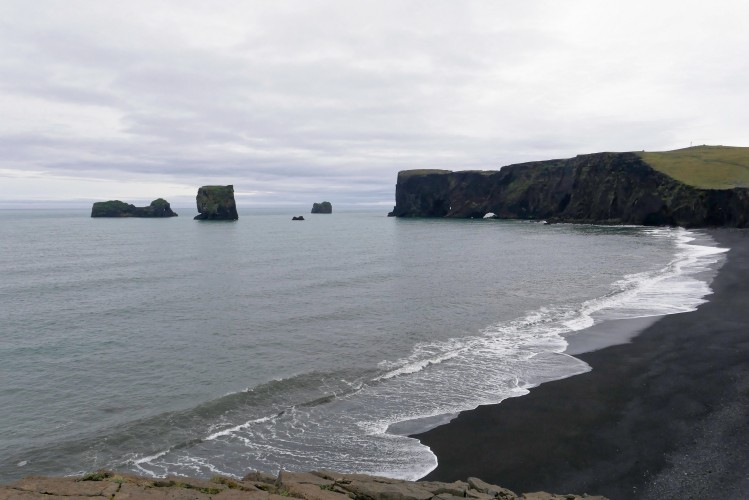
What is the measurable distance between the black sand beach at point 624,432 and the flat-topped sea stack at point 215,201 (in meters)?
177

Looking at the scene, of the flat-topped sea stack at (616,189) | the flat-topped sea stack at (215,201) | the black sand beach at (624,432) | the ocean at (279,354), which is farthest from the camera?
the flat-topped sea stack at (215,201)

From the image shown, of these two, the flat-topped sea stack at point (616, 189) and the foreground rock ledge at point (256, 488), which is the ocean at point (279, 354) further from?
the flat-topped sea stack at point (616, 189)

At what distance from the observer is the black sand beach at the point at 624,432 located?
38.3ft

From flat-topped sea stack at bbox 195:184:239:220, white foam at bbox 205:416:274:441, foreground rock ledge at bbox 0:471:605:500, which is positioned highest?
flat-topped sea stack at bbox 195:184:239:220

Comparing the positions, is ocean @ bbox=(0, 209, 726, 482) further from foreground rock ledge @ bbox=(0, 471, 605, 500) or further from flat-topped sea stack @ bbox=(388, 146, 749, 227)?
flat-topped sea stack @ bbox=(388, 146, 749, 227)

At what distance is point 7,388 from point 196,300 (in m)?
17.7

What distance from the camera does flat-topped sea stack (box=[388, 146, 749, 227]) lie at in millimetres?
105188

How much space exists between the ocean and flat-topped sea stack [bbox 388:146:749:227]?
63.1 meters

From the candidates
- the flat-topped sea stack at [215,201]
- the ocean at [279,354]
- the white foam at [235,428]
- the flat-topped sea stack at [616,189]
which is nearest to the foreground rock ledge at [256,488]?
the ocean at [279,354]

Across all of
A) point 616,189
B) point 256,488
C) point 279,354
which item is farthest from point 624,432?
point 616,189

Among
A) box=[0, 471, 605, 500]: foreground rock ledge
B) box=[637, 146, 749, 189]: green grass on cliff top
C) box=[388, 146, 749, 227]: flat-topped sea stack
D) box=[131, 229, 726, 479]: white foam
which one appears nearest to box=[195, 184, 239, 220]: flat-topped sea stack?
box=[388, 146, 749, 227]: flat-topped sea stack

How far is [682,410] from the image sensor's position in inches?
611

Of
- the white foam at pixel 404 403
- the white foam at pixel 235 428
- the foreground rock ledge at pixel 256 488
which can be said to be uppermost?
the foreground rock ledge at pixel 256 488

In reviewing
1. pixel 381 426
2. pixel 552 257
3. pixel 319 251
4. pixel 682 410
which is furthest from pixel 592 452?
pixel 319 251
